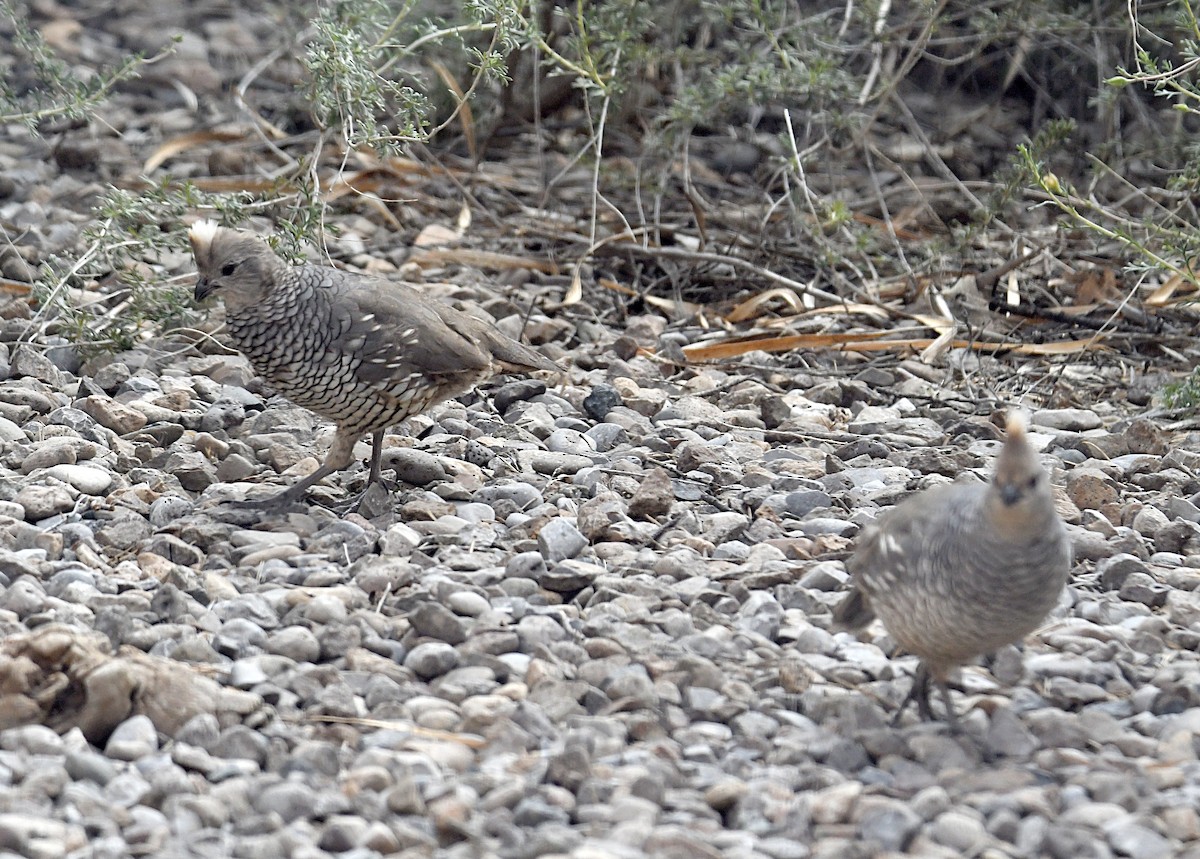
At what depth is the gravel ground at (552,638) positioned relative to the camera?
11.2 feet

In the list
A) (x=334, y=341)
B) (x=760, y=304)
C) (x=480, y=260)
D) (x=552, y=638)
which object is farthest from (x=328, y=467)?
(x=760, y=304)

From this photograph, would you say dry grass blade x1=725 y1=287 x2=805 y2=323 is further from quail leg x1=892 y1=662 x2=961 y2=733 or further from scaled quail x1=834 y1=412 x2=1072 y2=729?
quail leg x1=892 y1=662 x2=961 y2=733

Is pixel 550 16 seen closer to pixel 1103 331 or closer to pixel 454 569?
pixel 1103 331

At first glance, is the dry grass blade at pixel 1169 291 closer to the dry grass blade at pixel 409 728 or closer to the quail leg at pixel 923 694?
the quail leg at pixel 923 694

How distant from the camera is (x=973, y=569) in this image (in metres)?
3.67

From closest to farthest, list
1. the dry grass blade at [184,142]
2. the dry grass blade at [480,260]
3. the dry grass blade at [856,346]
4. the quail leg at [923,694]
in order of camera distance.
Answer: the quail leg at [923,694] < the dry grass blade at [856,346] < the dry grass blade at [480,260] < the dry grass blade at [184,142]

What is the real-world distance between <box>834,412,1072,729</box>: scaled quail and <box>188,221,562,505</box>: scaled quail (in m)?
2.03

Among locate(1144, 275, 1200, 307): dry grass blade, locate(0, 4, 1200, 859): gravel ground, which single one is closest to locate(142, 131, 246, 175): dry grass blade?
locate(0, 4, 1200, 859): gravel ground

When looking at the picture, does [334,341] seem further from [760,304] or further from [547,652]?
[760,304]

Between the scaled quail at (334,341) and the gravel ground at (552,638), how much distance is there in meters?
0.32

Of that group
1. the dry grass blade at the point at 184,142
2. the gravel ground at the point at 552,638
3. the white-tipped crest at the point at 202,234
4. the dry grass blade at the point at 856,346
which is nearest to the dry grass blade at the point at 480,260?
the dry grass blade at the point at 856,346

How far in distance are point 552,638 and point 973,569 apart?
1214 mm

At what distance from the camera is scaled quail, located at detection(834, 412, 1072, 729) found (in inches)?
143

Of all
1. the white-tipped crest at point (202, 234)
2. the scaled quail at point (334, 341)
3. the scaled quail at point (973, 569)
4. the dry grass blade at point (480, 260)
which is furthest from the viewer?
the dry grass blade at point (480, 260)
